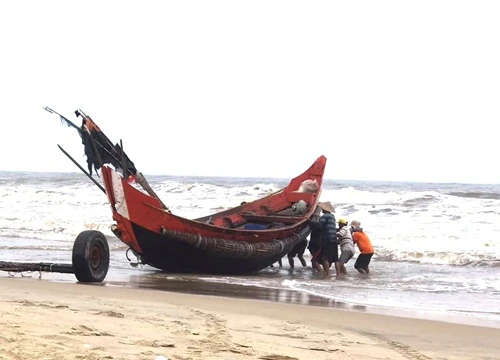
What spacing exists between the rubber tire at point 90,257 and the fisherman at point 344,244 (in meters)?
4.50

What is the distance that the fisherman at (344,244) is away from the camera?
1313 centimetres

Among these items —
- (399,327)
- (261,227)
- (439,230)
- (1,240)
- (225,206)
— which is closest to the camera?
(399,327)

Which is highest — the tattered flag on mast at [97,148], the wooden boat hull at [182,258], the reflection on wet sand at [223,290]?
the tattered flag on mast at [97,148]

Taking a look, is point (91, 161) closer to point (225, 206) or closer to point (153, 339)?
point (153, 339)

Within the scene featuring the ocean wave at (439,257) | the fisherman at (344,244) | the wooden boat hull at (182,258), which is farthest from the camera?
the ocean wave at (439,257)

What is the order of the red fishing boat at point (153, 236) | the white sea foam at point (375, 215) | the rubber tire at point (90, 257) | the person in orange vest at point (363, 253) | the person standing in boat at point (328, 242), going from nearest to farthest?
the rubber tire at point (90, 257) < the red fishing boat at point (153, 236) < the person standing in boat at point (328, 242) < the person in orange vest at point (363, 253) < the white sea foam at point (375, 215)

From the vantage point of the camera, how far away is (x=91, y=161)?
11336 mm

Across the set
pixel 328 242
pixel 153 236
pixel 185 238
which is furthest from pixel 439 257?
pixel 153 236

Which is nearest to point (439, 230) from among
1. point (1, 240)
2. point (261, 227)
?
point (261, 227)

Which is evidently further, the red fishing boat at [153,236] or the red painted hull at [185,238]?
the red painted hull at [185,238]

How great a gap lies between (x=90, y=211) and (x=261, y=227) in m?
14.1

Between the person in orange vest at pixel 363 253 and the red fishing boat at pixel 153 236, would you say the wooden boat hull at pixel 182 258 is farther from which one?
the person in orange vest at pixel 363 253

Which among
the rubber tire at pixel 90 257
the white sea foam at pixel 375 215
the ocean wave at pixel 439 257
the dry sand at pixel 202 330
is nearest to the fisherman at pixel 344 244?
the ocean wave at pixel 439 257

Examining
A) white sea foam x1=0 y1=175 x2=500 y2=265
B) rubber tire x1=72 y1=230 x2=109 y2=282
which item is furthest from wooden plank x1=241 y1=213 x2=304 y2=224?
rubber tire x1=72 y1=230 x2=109 y2=282
